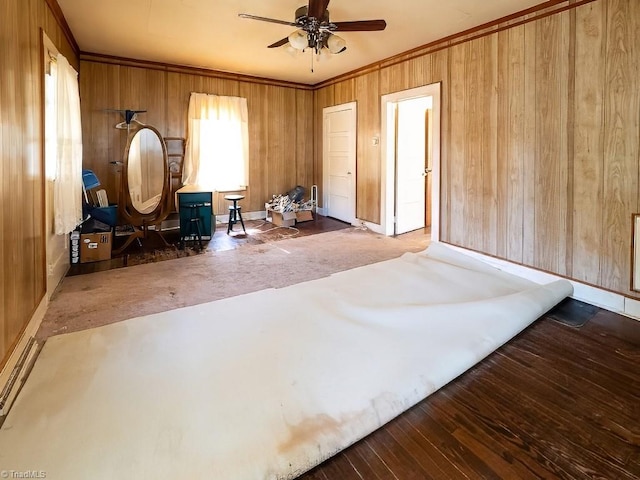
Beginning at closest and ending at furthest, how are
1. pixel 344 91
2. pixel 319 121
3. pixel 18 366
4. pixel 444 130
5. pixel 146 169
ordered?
1. pixel 18 366
2. pixel 444 130
3. pixel 146 169
4. pixel 344 91
5. pixel 319 121

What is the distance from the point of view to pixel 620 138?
9.73 feet

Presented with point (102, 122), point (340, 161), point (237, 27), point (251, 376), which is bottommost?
point (251, 376)

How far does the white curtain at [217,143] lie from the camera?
20.0 feet

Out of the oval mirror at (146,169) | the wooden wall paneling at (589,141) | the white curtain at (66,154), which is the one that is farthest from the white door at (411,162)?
the white curtain at (66,154)

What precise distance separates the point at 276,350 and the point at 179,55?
480cm

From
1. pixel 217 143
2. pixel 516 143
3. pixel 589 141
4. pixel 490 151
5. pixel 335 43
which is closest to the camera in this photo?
pixel 589 141

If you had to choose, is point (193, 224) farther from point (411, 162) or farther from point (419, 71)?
point (419, 71)

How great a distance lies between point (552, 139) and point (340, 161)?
3850 millimetres

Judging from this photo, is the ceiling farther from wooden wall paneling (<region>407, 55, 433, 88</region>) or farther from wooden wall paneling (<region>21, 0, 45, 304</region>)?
wooden wall paneling (<region>21, 0, 45, 304</region>)

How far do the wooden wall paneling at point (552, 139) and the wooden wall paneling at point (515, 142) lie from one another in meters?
0.15

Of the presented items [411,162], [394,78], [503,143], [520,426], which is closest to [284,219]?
[411,162]

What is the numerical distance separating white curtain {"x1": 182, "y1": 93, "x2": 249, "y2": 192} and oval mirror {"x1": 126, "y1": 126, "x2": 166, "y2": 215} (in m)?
0.83

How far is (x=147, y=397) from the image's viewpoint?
5.88 ft

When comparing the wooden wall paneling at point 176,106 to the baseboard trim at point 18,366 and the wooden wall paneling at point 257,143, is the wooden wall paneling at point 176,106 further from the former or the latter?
the baseboard trim at point 18,366
